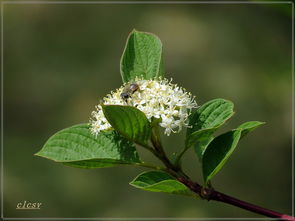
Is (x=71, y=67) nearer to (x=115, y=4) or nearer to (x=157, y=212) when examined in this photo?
(x=115, y=4)

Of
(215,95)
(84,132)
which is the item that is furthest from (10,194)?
(84,132)

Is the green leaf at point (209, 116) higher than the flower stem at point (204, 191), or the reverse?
the green leaf at point (209, 116)

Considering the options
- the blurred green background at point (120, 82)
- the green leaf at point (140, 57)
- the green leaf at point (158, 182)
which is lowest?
the blurred green background at point (120, 82)

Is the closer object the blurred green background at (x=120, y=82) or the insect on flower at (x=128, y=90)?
the insect on flower at (x=128, y=90)

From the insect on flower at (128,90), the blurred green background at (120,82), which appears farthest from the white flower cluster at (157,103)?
the blurred green background at (120,82)

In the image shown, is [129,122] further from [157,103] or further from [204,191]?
[204,191]

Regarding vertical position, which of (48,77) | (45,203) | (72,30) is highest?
(72,30)

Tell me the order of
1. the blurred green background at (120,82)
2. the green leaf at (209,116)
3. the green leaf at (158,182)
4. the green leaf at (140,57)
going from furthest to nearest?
the blurred green background at (120,82) < the green leaf at (140,57) < the green leaf at (209,116) < the green leaf at (158,182)

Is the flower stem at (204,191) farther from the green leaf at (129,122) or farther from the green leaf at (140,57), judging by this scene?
the green leaf at (140,57)
